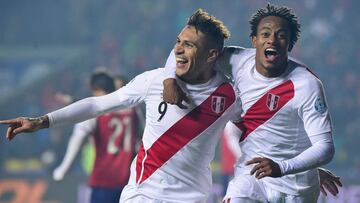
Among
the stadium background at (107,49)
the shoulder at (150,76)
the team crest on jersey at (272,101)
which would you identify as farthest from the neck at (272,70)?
the stadium background at (107,49)

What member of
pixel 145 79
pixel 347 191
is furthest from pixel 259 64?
pixel 347 191

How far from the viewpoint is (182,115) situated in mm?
5215

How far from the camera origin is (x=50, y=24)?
16.3m

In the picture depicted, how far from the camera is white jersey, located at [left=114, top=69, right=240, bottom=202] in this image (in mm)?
5203

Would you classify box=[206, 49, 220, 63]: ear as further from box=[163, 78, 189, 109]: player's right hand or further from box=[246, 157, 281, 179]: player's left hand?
box=[246, 157, 281, 179]: player's left hand

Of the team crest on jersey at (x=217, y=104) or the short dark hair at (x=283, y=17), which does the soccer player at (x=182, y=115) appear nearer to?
the team crest on jersey at (x=217, y=104)

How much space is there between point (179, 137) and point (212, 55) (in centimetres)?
51

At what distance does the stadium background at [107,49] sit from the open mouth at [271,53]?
8.05 m

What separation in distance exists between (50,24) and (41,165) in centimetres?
365

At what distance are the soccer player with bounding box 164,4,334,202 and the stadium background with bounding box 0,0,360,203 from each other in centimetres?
785

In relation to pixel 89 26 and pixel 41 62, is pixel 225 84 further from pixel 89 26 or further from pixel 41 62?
pixel 89 26

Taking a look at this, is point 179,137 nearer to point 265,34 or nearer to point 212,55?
point 212,55

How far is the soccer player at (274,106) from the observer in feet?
16.9

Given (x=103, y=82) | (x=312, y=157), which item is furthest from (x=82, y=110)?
(x=103, y=82)
